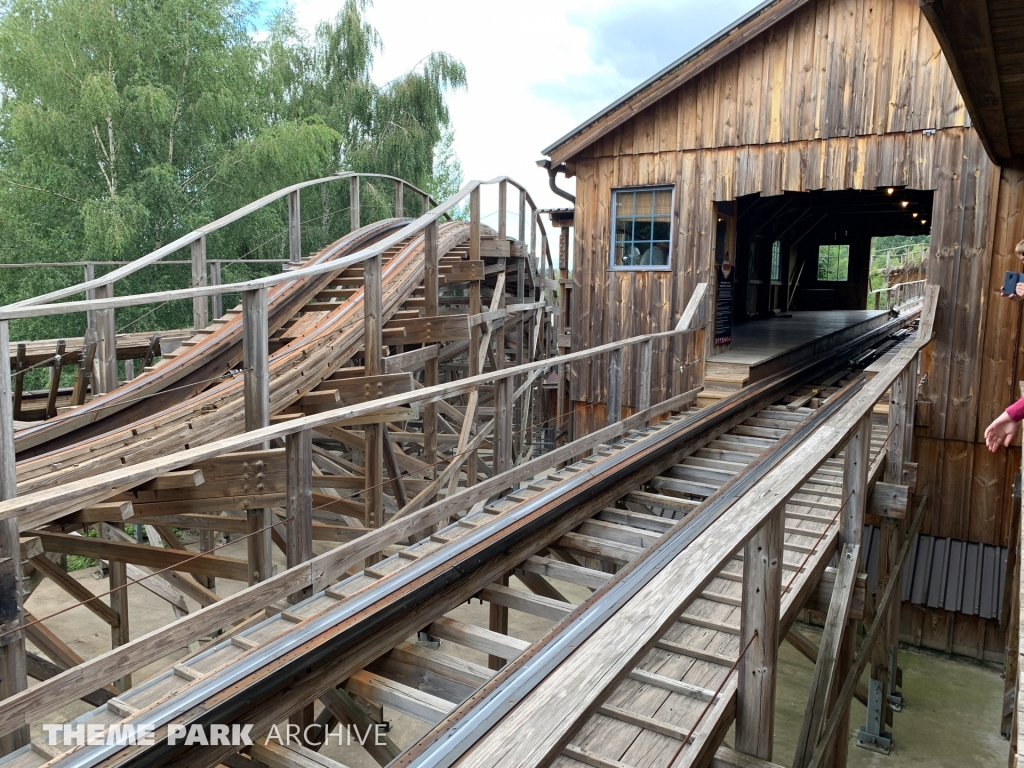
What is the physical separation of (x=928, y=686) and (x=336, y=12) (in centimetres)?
2366

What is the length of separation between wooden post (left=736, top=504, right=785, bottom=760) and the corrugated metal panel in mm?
6222

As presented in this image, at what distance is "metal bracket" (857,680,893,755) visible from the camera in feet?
22.7

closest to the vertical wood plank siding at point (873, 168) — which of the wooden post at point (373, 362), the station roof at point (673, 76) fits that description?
the station roof at point (673, 76)

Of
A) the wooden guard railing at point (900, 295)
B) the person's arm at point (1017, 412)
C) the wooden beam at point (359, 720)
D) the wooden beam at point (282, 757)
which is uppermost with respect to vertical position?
the wooden guard railing at point (900, 295)

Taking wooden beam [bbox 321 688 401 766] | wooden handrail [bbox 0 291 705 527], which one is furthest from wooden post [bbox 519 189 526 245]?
wooden beam [bbox 321 688 401 766]

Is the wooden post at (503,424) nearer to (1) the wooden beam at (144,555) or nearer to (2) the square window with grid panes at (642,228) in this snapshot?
(1) the wooden beam at (144,555)

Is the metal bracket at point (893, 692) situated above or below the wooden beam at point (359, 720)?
below

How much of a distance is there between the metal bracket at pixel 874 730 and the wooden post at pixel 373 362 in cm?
468

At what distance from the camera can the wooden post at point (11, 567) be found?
290cm

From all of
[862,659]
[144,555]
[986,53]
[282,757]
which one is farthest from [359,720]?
[986,53]

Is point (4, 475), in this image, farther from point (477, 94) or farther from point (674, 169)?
point (477, 94)

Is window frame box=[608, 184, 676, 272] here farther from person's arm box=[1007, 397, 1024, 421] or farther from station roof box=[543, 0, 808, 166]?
person's arm box=[1007, 397, 1024, 421]

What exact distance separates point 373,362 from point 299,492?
2.27 meters

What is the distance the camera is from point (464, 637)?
11.6ft
